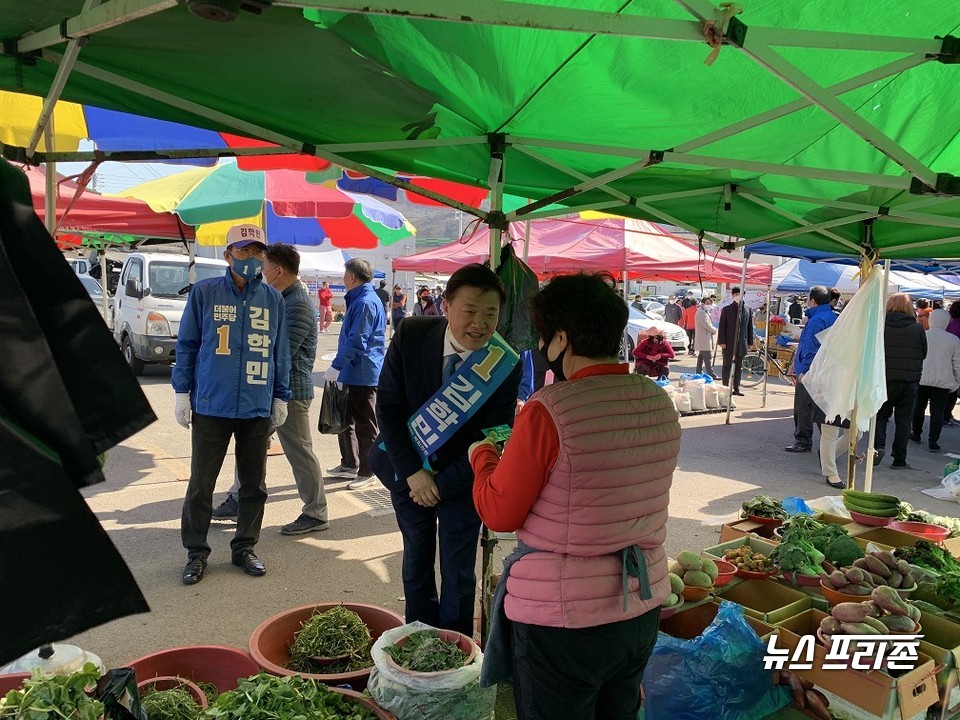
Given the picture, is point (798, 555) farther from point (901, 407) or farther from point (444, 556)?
point (901, 407)

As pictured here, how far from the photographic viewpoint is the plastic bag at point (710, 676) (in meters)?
2.93

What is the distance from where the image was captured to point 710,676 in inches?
115

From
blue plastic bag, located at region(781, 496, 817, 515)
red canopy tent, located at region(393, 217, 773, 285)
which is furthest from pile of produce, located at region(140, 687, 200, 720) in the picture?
red canopy tent, located at region(393, 217, 773, 285)

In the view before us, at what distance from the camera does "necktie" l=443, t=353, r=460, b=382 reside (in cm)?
279

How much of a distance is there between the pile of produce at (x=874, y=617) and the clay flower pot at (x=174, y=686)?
8.71 ft

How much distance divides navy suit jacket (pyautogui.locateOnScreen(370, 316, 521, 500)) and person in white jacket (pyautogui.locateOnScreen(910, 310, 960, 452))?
8798 mm

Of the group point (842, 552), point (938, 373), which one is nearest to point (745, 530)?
point (842, 552)

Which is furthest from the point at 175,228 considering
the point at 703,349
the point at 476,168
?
the point at 703,349

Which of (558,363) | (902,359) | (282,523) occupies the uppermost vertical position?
(558,363)

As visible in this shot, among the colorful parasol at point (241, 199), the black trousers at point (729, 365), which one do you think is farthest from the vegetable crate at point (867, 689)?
the black trousers at point (729, 365)

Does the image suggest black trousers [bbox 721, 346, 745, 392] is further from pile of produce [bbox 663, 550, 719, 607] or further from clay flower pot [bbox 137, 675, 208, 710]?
clay flower pot [bbox 137, 675, 208, 710]

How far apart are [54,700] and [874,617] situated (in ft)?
11.0

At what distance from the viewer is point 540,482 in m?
1.84

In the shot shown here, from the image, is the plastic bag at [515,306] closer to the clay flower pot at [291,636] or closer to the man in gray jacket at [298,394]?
the clay flower pot at [291,636]
